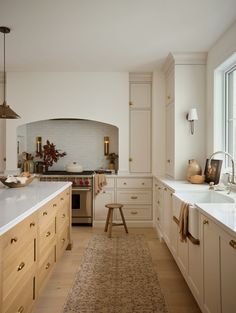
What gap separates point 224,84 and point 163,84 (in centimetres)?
136

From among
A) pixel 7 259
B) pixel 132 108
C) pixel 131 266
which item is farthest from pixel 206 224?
pixel 132 108

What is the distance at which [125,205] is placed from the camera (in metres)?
5.01

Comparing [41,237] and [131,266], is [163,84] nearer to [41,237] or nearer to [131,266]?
[131,266]

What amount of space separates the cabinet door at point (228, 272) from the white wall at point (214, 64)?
7.73 ft

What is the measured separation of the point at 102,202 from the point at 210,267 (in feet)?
10.5

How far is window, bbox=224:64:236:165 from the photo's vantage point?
362 centimetres

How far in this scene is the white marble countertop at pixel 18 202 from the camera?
5.61 ft

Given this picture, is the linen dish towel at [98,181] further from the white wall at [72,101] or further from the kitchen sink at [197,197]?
the kitchen sink at [197,197]

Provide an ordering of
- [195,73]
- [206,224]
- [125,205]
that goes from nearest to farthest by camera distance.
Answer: [206,224], [195,73], [125,205]

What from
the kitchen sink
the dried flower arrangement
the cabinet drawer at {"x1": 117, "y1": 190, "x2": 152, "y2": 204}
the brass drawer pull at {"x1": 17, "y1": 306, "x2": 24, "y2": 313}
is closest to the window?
the kitchen sink

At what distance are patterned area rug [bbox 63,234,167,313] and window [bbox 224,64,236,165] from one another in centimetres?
171

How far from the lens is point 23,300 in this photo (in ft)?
6.25

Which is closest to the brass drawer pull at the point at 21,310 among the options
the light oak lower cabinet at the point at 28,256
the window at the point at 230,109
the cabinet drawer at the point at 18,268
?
the light oak lower cabinet at the point at 28,256

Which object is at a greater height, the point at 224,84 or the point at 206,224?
the point at 224,84
